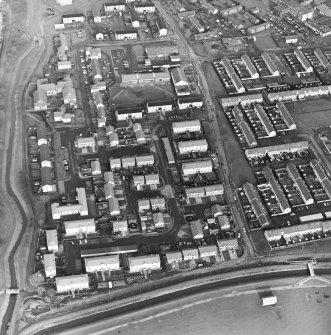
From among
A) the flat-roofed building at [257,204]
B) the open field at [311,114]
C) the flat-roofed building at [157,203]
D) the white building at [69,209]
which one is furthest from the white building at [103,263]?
the open field at [311,114]

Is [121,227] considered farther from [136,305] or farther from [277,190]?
[277,190]

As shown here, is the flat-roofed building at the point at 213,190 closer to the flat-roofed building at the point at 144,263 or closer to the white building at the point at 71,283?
the flat-roofed building at the point at 144,263

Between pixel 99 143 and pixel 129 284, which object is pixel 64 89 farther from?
pixel 129 284

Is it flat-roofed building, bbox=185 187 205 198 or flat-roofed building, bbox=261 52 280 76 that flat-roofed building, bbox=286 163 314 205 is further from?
flat-roofed building, bbox=261 52 280 76

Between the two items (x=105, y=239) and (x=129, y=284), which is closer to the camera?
(x=129, y=284)

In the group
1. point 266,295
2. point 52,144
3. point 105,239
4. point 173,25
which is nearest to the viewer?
point 266,295

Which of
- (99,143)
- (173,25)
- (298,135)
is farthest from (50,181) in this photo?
(173,25)

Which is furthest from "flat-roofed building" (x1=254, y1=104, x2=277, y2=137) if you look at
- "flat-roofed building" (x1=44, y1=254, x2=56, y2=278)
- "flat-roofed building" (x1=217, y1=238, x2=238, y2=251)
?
"flat-roofed building" (x1=44, y1=254, x2=56, y2=278)
